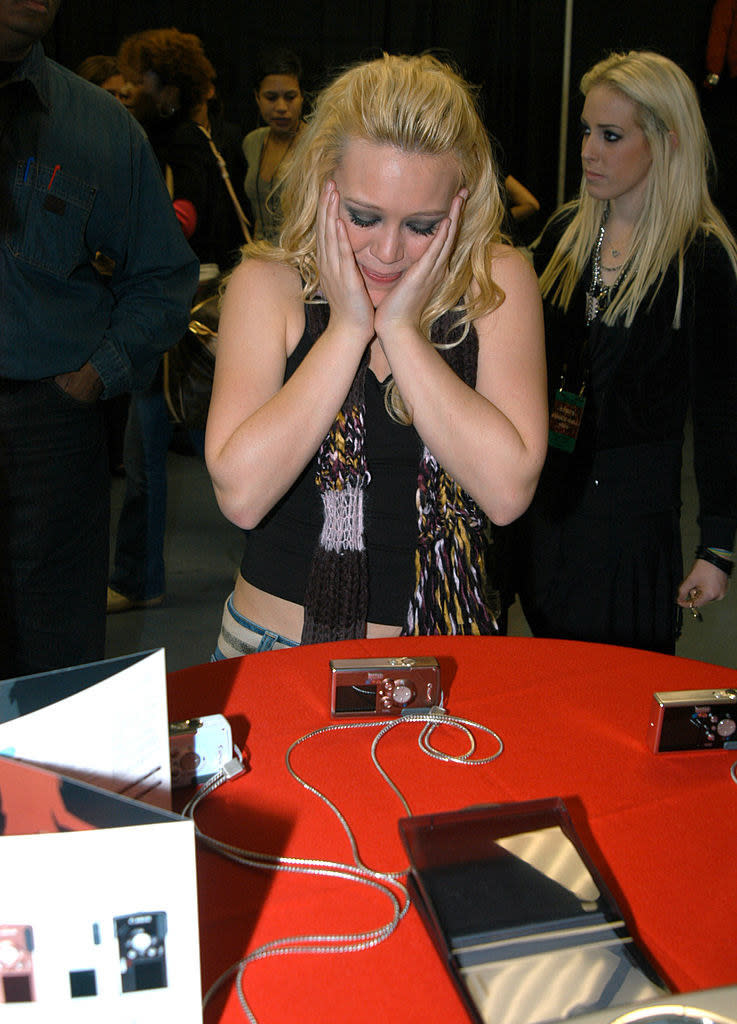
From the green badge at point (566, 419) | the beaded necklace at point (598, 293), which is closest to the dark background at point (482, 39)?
the beaded necklace at point (598, 293)

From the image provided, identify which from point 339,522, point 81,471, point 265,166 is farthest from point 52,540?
point 265,166

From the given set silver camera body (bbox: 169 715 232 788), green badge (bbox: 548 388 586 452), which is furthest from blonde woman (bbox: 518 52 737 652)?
silver camera body (bbox: 169 715 232 788)

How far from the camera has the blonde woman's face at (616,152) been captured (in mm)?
2121

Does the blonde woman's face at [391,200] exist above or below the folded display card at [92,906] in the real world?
above

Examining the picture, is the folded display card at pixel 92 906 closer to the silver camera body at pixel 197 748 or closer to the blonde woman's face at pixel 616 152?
the silver camera body at pixel 197 748

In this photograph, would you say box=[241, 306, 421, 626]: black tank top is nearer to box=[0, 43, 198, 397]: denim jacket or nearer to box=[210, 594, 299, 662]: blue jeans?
box=[210, 594, 299, 662]: blue jeans

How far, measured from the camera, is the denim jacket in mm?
1894

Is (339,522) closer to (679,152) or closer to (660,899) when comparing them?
(660,899)

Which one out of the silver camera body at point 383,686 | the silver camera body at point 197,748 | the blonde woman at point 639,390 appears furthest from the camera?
the blonde woman at point 639,390

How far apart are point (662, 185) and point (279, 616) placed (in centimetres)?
132

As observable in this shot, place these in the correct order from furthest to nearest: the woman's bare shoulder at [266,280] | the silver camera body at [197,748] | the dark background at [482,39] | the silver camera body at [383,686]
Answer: the dark background at [482,39], the woman's bare shoulder at [266,280], the silver camera body at [383,686], the silver camera body at [197,748]

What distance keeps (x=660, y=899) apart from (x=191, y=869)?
46 centimetres

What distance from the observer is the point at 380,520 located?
1.52m

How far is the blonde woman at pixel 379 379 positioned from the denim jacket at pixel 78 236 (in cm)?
61
